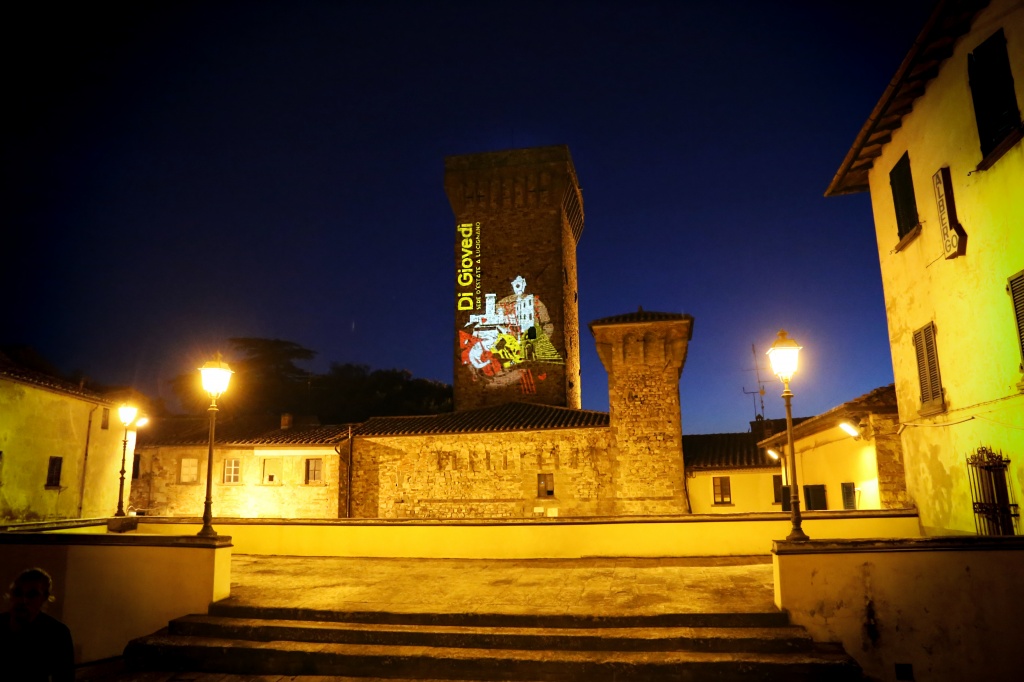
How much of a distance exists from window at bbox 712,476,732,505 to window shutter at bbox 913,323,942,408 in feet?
56.0

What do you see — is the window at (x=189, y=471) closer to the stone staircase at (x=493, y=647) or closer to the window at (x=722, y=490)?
the window at (x=722, y=490)

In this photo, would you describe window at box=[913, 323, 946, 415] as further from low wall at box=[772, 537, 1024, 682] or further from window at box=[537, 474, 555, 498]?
window at box=[537, 474, 555, 498]

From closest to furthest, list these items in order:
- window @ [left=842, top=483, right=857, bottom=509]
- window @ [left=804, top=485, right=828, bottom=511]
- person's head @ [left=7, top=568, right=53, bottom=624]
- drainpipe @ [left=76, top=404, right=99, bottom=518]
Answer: person's head @ [left=7, top=568, right=53, bottom=624] → window @ [left=842, top=483, right=857, bottom=509] → window @ [left=804, top=485, right=828, bottom=511] → drainpipe @ [left=76, top=404, right=99, bottom=518]

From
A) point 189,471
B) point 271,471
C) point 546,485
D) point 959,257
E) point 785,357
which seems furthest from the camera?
point 189,471

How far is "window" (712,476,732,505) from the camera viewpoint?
2678 cm

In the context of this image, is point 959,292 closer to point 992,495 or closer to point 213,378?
point 992,495

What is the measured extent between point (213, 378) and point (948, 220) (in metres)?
10.9

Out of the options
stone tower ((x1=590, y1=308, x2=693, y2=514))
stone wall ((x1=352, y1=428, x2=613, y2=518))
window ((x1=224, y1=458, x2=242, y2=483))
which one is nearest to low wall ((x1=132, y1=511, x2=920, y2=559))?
stone tower ((x1=590, y1=308, x2=693, y2=514))

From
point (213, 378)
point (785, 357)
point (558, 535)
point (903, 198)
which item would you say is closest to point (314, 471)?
point (558, 535)

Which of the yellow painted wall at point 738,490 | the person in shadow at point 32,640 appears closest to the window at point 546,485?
the yellow painted wall at point 738,490

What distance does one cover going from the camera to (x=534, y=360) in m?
30.1

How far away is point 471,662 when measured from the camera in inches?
264

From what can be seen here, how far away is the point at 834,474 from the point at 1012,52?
11239mm

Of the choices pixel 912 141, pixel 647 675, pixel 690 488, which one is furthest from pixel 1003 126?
pixel 690 488
